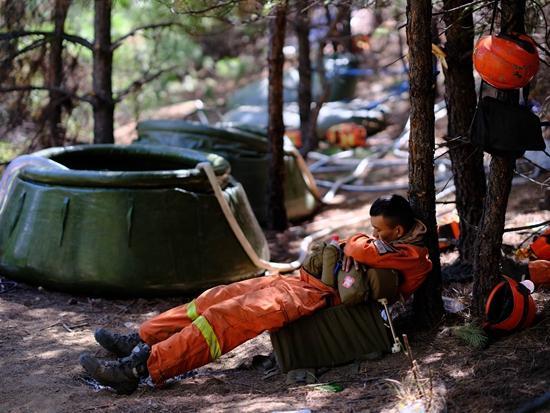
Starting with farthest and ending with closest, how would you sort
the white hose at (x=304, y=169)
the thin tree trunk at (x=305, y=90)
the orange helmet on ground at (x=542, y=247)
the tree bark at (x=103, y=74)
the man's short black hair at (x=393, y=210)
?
the thin tree trunk at (x=305, y=90) < the white hose at (x=304, y=169) < the tree bark at (x=103, y=74) < the orange helmet on ground at (x=542, y=247) < the man's short black hair at (x=393, y=210)

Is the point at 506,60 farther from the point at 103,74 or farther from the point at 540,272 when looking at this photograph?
the point at 103,74

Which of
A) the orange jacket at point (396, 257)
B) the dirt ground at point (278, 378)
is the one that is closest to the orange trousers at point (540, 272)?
the dirt ground at point (278, 378)

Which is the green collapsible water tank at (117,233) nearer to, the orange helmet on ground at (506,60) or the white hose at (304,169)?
the orange helmet on ground at (506,60)

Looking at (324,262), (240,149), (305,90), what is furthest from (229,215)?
(305,90)

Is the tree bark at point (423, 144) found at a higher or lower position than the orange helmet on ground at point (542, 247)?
higher

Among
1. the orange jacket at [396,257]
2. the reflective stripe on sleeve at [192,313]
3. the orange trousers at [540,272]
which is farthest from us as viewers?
the orange trousers at [540,272]

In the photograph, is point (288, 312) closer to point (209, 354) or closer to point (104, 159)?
point (209, 354)

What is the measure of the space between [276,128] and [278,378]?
4.41 meters

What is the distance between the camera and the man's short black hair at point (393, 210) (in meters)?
4.08

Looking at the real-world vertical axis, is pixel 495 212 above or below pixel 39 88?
below

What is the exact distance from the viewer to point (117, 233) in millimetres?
5586

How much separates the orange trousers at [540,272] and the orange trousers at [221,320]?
1.38m

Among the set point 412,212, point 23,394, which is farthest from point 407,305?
point 23,394

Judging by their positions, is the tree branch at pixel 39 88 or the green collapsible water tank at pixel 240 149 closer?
the tree branch at pixel 39 88
